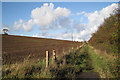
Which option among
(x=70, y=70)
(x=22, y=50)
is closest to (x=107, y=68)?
(x=70, y=70)

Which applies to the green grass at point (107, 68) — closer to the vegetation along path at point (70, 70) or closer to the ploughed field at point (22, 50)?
the vegetation along path at point (70, 70)

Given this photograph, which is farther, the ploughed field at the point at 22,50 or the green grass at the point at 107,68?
the ploughed field at the point at 22,50

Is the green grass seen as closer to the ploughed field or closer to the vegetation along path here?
the vegetation along path

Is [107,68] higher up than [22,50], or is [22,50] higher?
[22,50]

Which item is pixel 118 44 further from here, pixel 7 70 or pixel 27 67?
pixel 7 70

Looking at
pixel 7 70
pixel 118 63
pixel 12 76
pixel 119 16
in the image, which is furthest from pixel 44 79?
pixel 119 16

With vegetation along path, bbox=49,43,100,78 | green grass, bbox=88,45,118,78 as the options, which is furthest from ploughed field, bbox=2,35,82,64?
green grass, bbox=88,45,118,78

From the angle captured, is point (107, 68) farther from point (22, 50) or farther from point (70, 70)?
point (22, 50)

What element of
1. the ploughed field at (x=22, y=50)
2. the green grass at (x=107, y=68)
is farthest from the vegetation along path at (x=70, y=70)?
the ploughed field at (x=22, y=50)

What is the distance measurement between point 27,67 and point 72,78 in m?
2.37

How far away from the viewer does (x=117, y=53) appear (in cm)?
670

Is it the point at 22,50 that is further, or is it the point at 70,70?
the point at 22,50

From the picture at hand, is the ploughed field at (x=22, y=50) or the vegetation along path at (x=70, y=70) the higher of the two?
the ploughed field at (x=22, y=50)

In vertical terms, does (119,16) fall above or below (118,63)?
above
